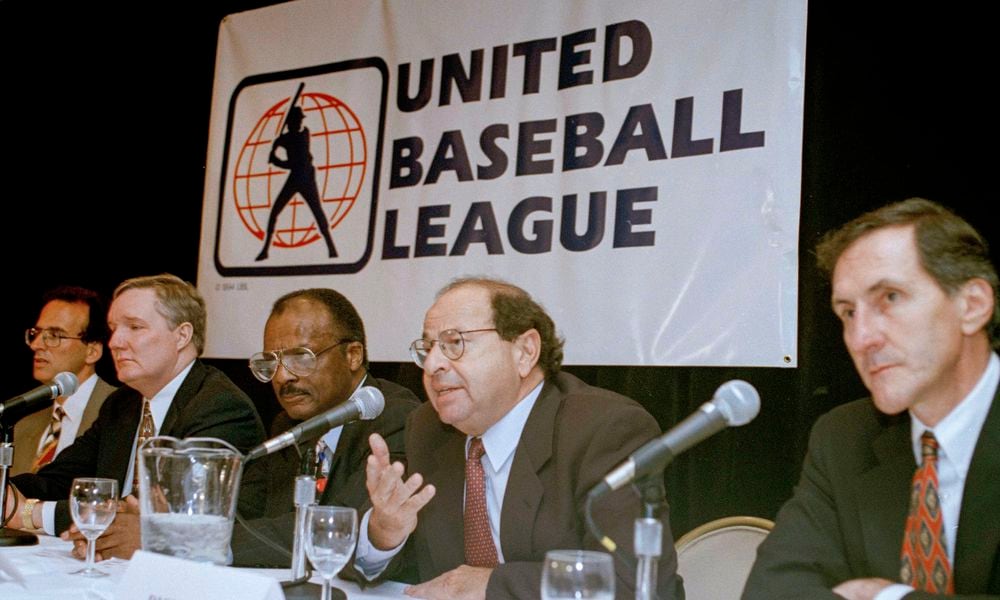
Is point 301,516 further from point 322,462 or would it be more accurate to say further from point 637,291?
point 637,291

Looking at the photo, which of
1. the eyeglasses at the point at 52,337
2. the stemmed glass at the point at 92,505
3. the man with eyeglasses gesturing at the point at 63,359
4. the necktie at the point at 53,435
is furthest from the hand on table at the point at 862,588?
the eyeglasses at the point at 52,337

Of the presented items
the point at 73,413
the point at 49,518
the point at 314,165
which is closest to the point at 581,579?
the point at 49,518

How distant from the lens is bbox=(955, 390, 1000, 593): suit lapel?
1.97 metres

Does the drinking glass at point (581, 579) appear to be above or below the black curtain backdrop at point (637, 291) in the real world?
below

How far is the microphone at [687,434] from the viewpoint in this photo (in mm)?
1665

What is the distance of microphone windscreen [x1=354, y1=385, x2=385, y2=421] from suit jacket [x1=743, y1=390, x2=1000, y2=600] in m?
0.95

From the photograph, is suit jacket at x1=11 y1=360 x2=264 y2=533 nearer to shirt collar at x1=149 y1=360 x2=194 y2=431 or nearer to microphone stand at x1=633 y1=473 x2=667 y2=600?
shirt collar at x1=149 y1=360 x2=194 y2=431

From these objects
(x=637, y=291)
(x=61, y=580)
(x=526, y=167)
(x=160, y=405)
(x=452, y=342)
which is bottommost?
(x=61, y=580)

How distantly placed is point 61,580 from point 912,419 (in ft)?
6.31

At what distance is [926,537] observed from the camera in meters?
2.06

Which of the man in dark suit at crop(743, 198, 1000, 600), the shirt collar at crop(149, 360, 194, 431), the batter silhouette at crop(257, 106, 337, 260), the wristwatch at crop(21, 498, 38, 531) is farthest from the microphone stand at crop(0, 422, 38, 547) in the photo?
the man in dark suit at crop(743, 198, 1000, 600)

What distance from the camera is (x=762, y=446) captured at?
3.36 metres

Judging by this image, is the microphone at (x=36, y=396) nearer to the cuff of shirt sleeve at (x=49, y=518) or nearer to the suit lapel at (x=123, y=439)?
the cuff of shirt sleeve at (x=49, y=518)

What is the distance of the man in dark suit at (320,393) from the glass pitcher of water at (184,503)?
3.56 feet
